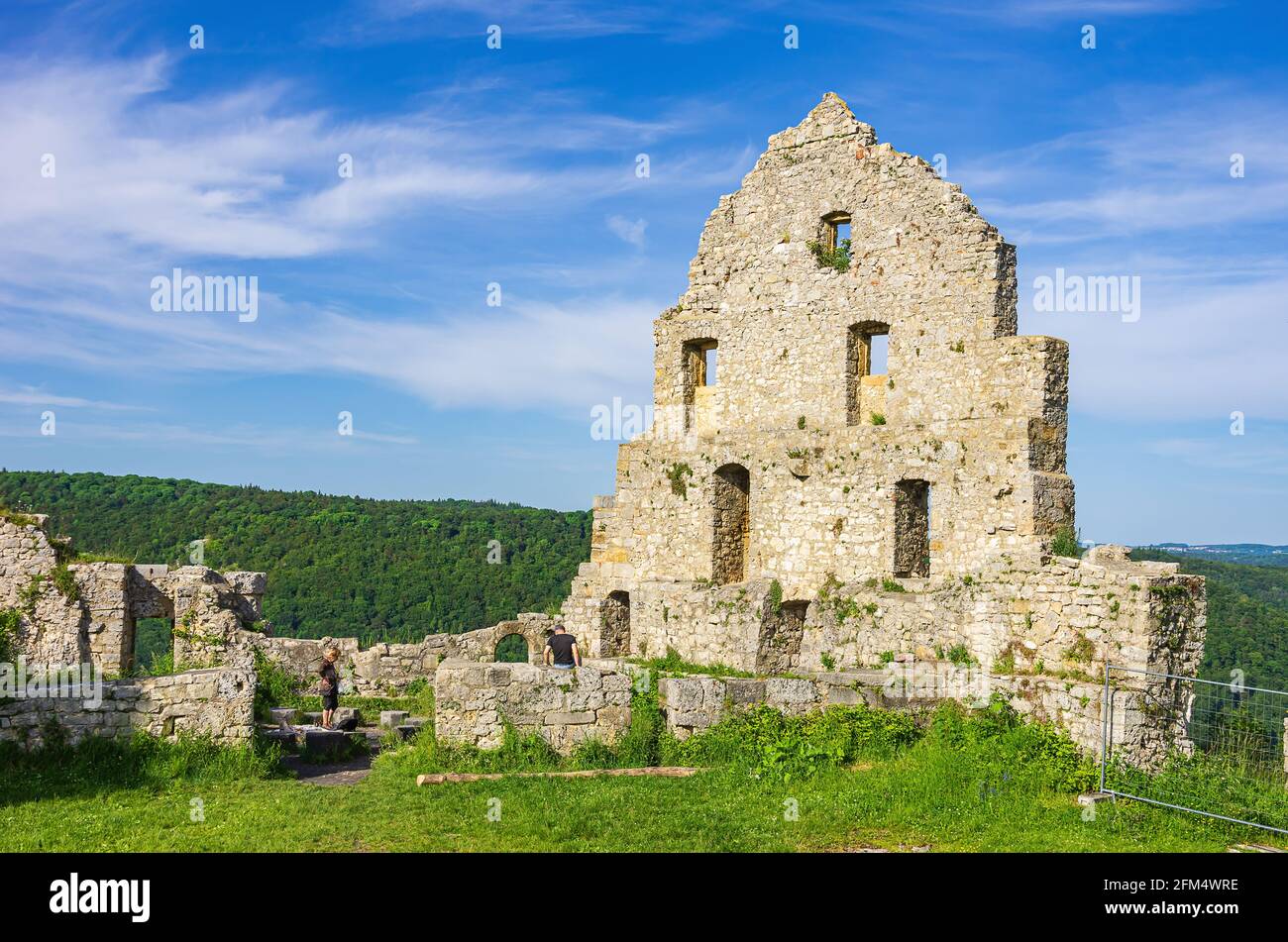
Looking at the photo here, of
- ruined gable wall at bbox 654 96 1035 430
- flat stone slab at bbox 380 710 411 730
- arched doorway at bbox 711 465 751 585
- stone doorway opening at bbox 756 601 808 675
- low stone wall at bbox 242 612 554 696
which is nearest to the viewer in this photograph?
flat stone slab at bbox 380 710 411 730

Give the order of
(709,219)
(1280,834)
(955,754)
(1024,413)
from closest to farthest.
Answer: (1280,834), (955,754), (1024,413), (709,219)

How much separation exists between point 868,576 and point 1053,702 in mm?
5425

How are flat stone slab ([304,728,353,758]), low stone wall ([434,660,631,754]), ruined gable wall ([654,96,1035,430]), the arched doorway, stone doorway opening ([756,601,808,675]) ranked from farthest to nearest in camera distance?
1. the arched doorway
2. stone doorway opening ([756,601,808,675])
3. ruined gable wall ([654,96,1035,430])
4. flat stone slab ([304,728,353,758])
5. low stone wall ([434,660,631,754])

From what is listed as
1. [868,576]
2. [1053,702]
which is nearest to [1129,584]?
[1053,702]

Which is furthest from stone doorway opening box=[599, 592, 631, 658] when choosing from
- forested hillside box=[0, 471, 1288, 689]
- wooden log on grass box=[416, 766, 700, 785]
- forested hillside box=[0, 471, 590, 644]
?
forested hillside box=[0, 471, 590, 644]

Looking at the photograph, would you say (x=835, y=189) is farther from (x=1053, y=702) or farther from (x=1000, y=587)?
(x=1053, y=702)

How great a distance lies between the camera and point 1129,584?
12953 mm

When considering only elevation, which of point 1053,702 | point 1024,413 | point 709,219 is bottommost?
point 1053,702

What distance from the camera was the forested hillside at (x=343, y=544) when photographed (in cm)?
4350

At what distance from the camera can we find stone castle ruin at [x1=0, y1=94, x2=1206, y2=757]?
12.9 m

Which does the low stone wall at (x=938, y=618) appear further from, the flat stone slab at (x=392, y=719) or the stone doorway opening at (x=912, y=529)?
the flat stone slab at (x=392, y=719)

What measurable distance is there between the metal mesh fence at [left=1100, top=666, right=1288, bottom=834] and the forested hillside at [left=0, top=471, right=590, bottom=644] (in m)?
28.0

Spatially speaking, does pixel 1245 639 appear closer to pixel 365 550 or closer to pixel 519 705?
pixel 519 705

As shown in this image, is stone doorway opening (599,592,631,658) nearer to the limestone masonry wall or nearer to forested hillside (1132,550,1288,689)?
the limestone masonry wall
